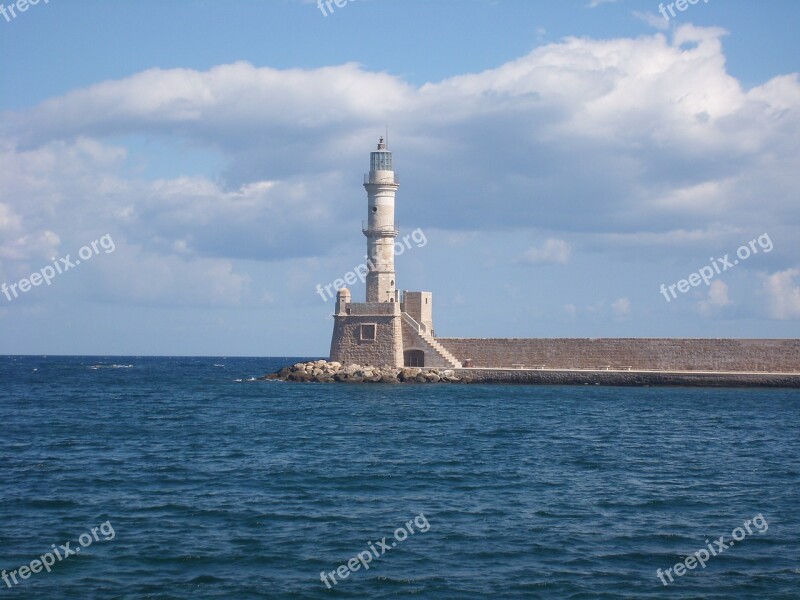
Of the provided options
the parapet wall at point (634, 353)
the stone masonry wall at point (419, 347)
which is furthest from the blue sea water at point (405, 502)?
the stone masonry wall at point (419, 347)

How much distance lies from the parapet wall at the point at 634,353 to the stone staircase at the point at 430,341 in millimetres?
1124

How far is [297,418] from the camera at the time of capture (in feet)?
110

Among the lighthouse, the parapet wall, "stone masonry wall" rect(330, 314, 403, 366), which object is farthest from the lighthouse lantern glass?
the parapet wall

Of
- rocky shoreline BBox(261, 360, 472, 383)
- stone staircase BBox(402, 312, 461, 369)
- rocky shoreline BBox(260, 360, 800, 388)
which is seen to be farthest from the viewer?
stone staircase BBox(402, 312, 461, 369)

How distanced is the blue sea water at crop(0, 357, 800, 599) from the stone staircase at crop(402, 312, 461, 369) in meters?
15.6

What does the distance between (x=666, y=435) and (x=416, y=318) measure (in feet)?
78.3

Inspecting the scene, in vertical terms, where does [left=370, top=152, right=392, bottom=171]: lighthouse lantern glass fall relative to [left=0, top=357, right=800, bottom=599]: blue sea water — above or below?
above

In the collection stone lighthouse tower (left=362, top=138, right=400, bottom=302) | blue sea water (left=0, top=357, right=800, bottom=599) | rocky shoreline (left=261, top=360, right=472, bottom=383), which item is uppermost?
stone lighthouse tower (left=362, top=138, right=400, bottom=302)

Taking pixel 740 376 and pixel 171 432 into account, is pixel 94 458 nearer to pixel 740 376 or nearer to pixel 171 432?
pixel 171 432

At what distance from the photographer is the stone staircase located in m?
50.7

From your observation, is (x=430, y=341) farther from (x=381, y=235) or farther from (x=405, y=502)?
(x=405, y=502)

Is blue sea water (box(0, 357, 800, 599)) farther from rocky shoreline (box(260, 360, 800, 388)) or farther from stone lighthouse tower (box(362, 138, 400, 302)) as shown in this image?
stone lighthouse tower (box(362, 138, 400, 302))

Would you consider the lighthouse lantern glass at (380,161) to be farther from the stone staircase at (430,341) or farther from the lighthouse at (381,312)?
the stone staircase at (430,341)

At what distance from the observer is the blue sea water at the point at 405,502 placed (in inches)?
529
